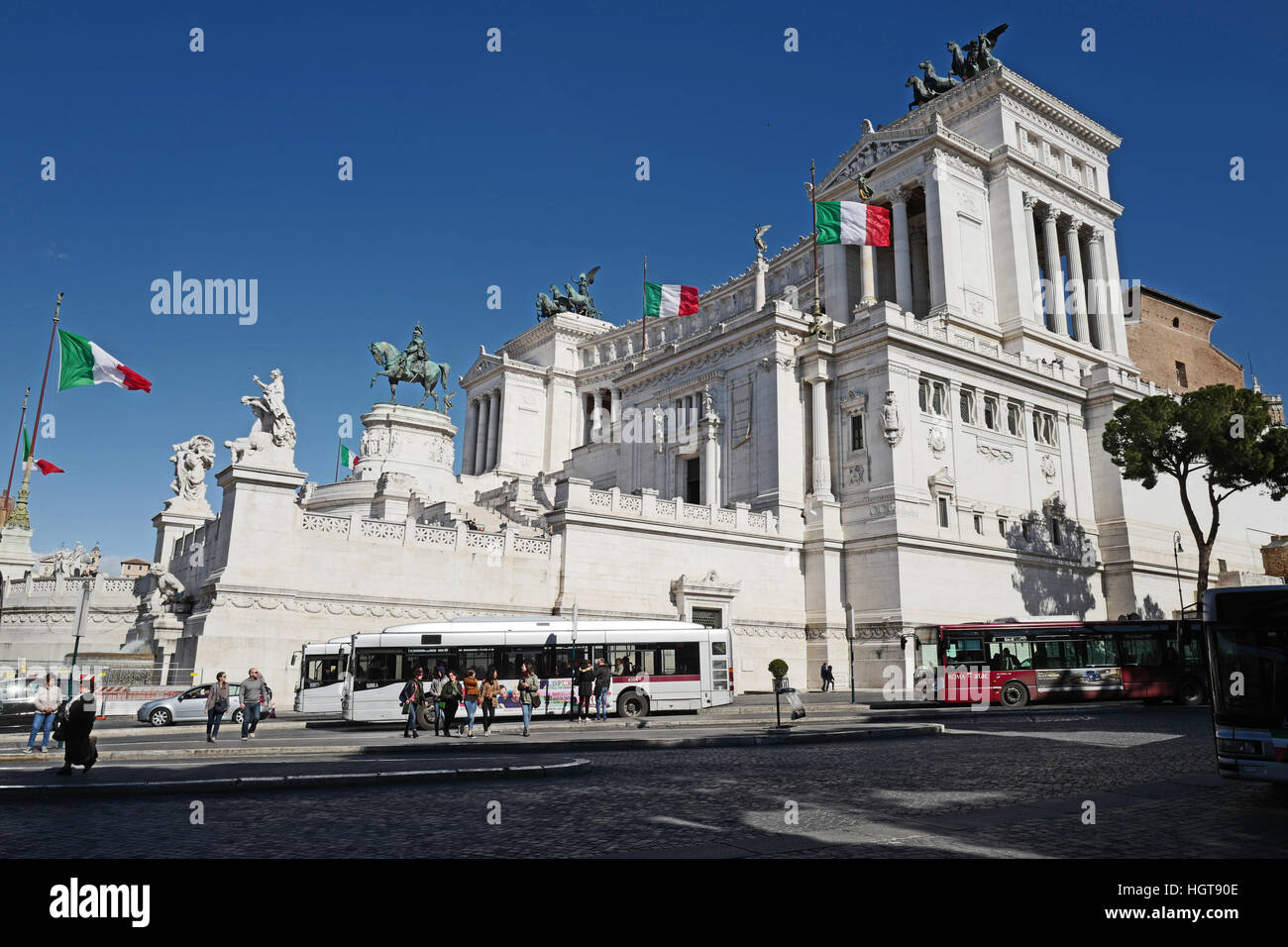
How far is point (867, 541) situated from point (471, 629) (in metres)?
22.4

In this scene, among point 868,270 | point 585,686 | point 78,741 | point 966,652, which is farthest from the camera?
point 868,270

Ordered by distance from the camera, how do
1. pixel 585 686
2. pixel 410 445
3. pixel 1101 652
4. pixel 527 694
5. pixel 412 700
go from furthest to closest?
pixel 410 445
pixel 1101 652
pixel 585 686
pixel 527 694
pixel 412 700

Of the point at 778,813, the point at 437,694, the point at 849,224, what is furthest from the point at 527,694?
the point at 849,224

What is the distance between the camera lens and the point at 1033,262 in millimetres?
60875

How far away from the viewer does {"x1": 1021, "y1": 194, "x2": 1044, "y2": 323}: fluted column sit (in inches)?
2347

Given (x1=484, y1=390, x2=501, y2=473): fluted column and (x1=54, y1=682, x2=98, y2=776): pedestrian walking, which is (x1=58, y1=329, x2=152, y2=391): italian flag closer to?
(x1=54, y1=682, x2=98, y2=776): pedestrian walking

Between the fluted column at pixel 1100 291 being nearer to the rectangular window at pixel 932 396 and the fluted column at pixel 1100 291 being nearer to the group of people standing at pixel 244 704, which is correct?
the rectangular window at pixel 932 396

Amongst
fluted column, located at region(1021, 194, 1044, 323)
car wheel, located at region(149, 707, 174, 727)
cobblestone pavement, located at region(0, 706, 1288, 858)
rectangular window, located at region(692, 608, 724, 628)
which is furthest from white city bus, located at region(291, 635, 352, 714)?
fluted column, located at region(1021, 194, 1044, 323)

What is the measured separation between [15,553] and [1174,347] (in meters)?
81.5

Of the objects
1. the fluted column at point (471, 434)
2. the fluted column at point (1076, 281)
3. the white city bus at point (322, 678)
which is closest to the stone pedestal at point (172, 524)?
the white city bus at point (322, 678)

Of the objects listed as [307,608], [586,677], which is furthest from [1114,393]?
[307,608]

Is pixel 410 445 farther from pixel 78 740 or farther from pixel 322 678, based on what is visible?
pixel 78 740

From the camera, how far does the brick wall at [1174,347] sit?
2879 inches

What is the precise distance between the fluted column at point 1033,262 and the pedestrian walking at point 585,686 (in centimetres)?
4341
